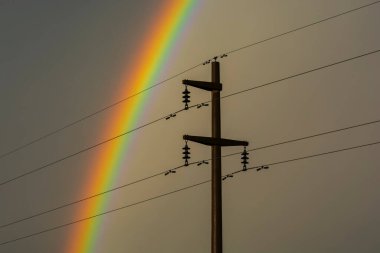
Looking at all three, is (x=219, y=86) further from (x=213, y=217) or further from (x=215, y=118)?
(x=213, y=217)

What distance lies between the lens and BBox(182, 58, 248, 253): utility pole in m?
25.0

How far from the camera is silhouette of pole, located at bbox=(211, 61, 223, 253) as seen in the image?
24938mm

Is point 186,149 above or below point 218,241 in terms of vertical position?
above

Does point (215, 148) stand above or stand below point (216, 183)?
above

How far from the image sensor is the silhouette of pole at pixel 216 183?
24.9 meters

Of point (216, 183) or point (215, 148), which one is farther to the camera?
point (215, 148)

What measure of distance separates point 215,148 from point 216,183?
1.34 meters

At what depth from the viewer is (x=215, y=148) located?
26562mm

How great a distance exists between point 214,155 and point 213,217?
6.91ft

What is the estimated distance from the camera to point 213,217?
25.3 metres

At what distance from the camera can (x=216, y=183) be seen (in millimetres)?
25688

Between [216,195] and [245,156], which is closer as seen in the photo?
[216,195]

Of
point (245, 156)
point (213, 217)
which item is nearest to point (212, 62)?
point (245, 156)

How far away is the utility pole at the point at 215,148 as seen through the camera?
82.1 feet
